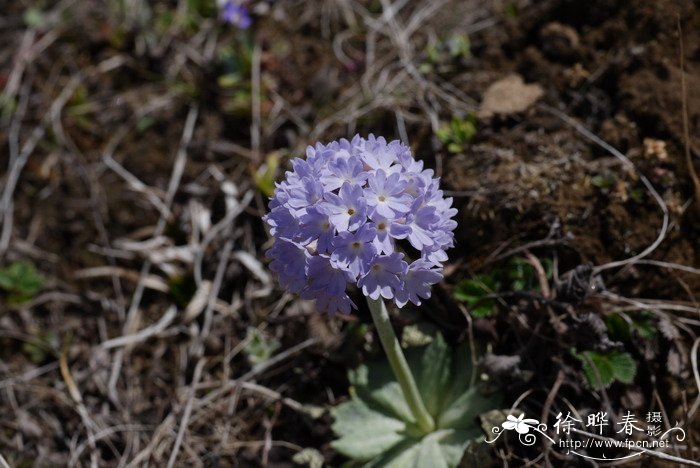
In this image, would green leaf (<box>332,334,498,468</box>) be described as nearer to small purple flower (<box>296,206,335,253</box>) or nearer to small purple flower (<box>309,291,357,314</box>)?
small purple flower (<box>309,291,357,314</box>)

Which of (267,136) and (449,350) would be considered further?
(267,136)

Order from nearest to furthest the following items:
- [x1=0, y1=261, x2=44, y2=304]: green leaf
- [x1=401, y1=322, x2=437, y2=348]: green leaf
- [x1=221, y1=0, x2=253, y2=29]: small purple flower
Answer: [x1=401, y1=322, x2=437, y2=348]: green leaf, [x1=0, y1=261, x2=44, y2=304]: green leaf, [x1=221, y1=0, x2=253, y2=29]: small purple flower

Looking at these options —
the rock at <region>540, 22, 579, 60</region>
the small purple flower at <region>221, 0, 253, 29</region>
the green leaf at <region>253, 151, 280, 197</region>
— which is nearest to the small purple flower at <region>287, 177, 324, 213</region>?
the green leaf at <region>253, 151, 280, 197</region>

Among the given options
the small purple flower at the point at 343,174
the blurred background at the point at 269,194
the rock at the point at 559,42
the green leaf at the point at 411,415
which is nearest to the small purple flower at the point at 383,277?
the small purple flower at the point at 343,174

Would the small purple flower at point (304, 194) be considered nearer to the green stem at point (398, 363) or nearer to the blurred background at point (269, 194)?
the green stem at point (398, 363)

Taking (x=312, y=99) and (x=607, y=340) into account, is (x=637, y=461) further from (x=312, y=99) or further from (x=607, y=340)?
(x=312, y=99)

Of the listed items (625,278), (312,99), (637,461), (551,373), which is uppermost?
(312,99)

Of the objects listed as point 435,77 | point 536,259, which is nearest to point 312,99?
point 435,77
